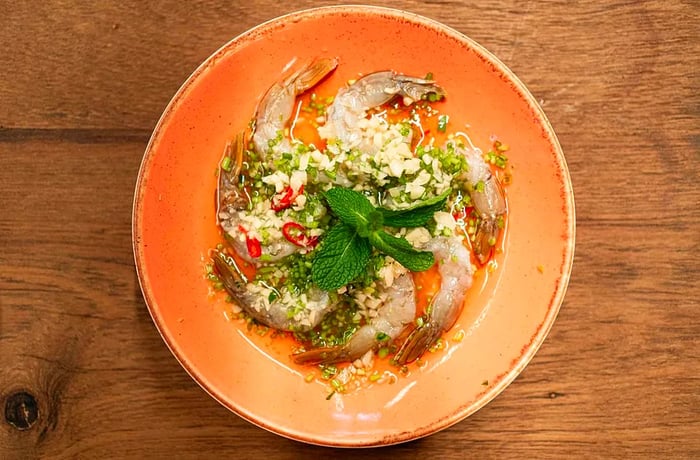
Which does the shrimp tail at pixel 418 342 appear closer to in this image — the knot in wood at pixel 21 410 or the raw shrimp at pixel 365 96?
the raw shrimp at pixel 365 96

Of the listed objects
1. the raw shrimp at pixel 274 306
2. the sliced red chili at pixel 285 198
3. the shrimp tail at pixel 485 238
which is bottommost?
the raw shrimp at pixel 274 306

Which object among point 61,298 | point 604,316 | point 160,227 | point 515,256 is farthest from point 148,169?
point 604,316

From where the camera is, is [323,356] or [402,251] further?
[323,356]

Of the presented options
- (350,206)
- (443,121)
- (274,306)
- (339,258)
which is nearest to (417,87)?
(443,121)

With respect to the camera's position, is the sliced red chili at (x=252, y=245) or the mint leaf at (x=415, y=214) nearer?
the mint leaf at (x=415, y=214)

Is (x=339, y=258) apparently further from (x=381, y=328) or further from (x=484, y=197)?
(x=484, y=197)

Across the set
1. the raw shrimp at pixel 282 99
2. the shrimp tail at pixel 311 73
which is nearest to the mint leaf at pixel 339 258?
the raw shrimp at pixel 282 99
